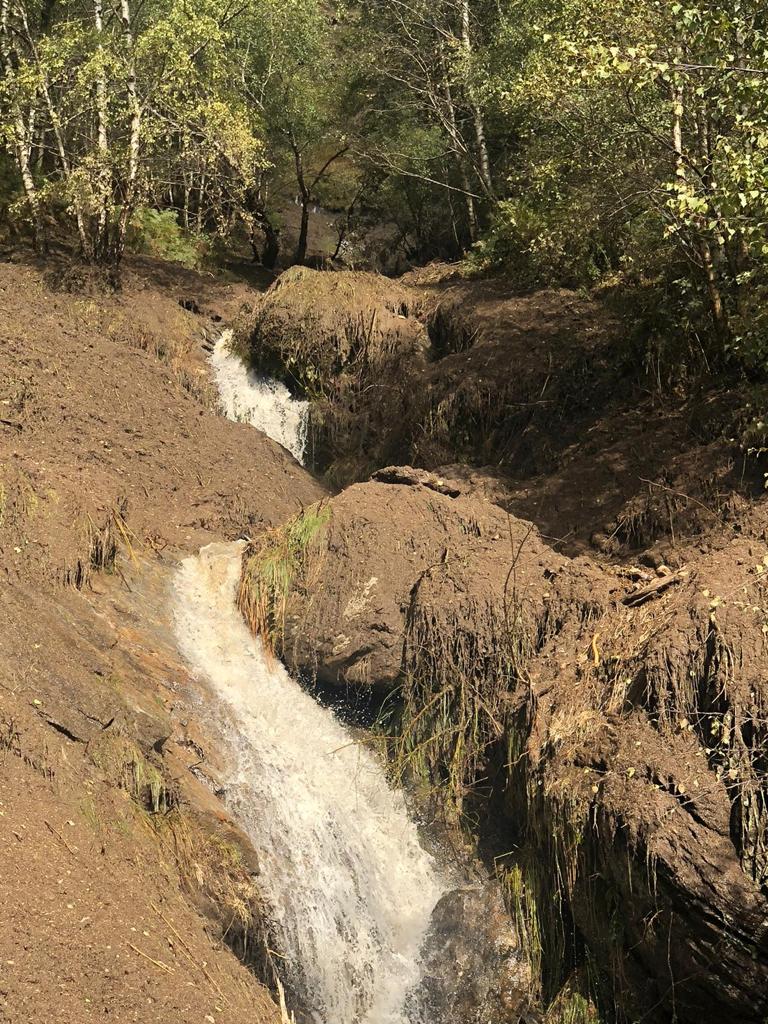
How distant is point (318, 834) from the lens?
326 inches

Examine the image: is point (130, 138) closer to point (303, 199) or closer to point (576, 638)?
point (303, 199)

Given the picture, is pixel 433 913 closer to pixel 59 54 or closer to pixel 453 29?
pixel 59 54

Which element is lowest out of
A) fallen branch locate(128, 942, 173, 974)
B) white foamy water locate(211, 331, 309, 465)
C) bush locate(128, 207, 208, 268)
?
fallen branch locate(128, 942, 173, 974)

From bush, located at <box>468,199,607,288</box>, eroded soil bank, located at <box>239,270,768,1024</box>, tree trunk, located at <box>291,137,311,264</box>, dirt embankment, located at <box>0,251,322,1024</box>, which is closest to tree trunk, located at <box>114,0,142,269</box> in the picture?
dirt embankment, located at <box>0,251,322,1024</box>

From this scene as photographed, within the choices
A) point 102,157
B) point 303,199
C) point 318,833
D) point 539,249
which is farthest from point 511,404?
point 303,199

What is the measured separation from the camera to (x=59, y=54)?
1490 centimetres

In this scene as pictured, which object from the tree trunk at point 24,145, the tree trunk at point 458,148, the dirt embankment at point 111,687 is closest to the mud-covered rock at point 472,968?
the dirt embankment at point 111,687

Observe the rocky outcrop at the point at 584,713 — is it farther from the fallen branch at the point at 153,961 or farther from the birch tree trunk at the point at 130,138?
the birch tree trunk at the point at 130,138

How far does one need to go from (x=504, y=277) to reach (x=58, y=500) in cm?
929

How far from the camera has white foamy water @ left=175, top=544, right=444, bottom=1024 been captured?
7.64m

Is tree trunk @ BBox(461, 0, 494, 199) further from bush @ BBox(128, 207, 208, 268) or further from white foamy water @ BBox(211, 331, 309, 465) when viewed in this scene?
white foamy water @ BBox(211, 331, 309, 465)

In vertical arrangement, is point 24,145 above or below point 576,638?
above

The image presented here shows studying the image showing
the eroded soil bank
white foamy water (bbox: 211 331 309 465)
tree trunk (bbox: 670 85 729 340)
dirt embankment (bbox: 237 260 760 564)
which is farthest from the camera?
white foamy water (bbox: 211 331 309 465)

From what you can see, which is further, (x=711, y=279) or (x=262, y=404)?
(x=262, y=404)
